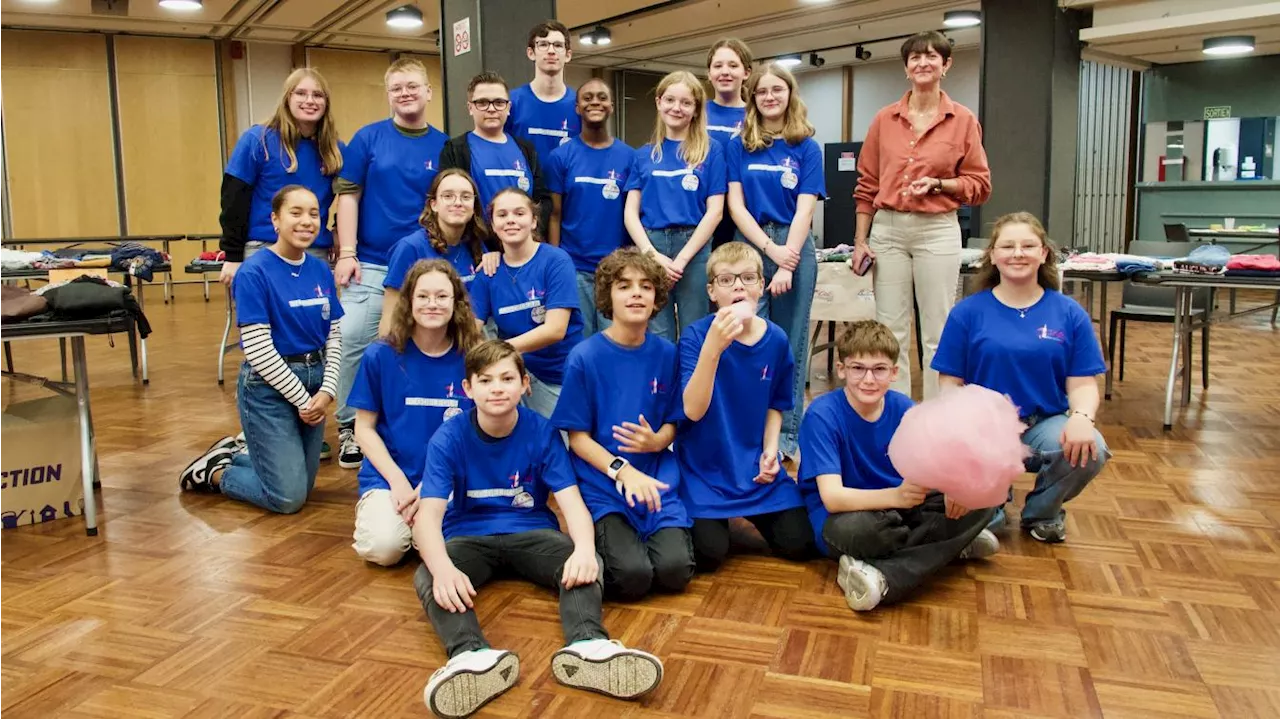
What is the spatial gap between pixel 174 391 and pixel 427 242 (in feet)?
9.42

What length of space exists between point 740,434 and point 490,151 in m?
1.42

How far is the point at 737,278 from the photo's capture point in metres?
2.65

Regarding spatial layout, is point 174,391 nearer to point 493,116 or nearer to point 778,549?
point 493,116

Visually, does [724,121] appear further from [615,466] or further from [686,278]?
[615,466]

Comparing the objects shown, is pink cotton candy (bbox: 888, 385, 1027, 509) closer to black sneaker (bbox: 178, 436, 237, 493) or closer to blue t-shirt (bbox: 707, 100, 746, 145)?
blue t-shirt (bbox: 707, 100, 746, 145)

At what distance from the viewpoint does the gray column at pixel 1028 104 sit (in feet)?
23.9

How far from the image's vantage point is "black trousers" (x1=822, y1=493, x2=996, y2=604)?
2354mm

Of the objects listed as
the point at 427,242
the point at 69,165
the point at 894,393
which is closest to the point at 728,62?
the point at 427,242

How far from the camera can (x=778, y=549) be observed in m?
2.71

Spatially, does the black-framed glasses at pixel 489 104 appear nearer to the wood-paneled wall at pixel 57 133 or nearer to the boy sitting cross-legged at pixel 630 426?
the boy sitting cross-legged at pixel 630 426

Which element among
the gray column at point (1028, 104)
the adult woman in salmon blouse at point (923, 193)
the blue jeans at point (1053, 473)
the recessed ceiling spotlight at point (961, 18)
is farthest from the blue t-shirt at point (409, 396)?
the recessed ceiling spotlight at point (961, 18)

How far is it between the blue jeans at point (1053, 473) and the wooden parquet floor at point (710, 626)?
0.38 ft

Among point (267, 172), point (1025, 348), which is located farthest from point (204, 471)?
point (1025, 348)

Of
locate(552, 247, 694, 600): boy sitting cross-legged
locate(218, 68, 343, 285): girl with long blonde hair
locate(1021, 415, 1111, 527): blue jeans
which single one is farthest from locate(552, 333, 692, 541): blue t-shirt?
locate(218, 68, 343, 285): girl with long blonde hair
